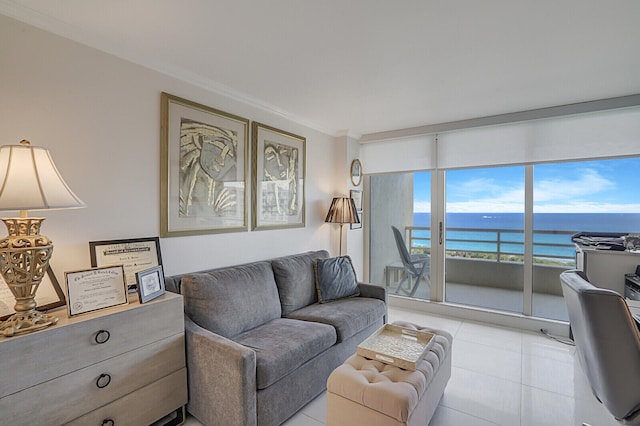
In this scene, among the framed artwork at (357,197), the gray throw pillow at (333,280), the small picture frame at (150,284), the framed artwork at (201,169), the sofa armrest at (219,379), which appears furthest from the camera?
the framed artwork at (357,197)

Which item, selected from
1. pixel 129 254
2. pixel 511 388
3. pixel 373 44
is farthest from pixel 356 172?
pixel 129 254

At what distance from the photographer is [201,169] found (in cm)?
256

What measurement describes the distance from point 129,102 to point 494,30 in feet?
8.05

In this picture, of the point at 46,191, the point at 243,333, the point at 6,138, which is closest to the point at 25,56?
the point at 6,138

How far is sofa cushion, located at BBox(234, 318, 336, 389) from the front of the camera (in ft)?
5.90

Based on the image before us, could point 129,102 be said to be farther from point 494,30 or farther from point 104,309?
point 494,30

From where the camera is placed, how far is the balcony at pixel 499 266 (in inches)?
135

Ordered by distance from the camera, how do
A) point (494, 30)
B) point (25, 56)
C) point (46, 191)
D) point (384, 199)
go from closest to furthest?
point (46, 191) → point (25, 56) → point (494, 30) → point (384, 199)

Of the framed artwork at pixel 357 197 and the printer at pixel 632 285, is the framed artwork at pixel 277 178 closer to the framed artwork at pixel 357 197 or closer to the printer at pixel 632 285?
the framed artwork at pixel 357 197

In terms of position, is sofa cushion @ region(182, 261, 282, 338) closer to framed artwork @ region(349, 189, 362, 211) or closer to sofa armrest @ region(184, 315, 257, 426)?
sofa armrest @ region(184, 315, 257, 426)

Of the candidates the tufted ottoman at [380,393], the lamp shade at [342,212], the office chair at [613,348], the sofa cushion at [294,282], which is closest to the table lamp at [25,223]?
the tufted ottoman at [380,393]

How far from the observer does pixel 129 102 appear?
7.02 feet

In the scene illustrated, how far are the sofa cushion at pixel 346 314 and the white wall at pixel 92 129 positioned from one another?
0.99m

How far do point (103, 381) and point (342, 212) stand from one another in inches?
111
